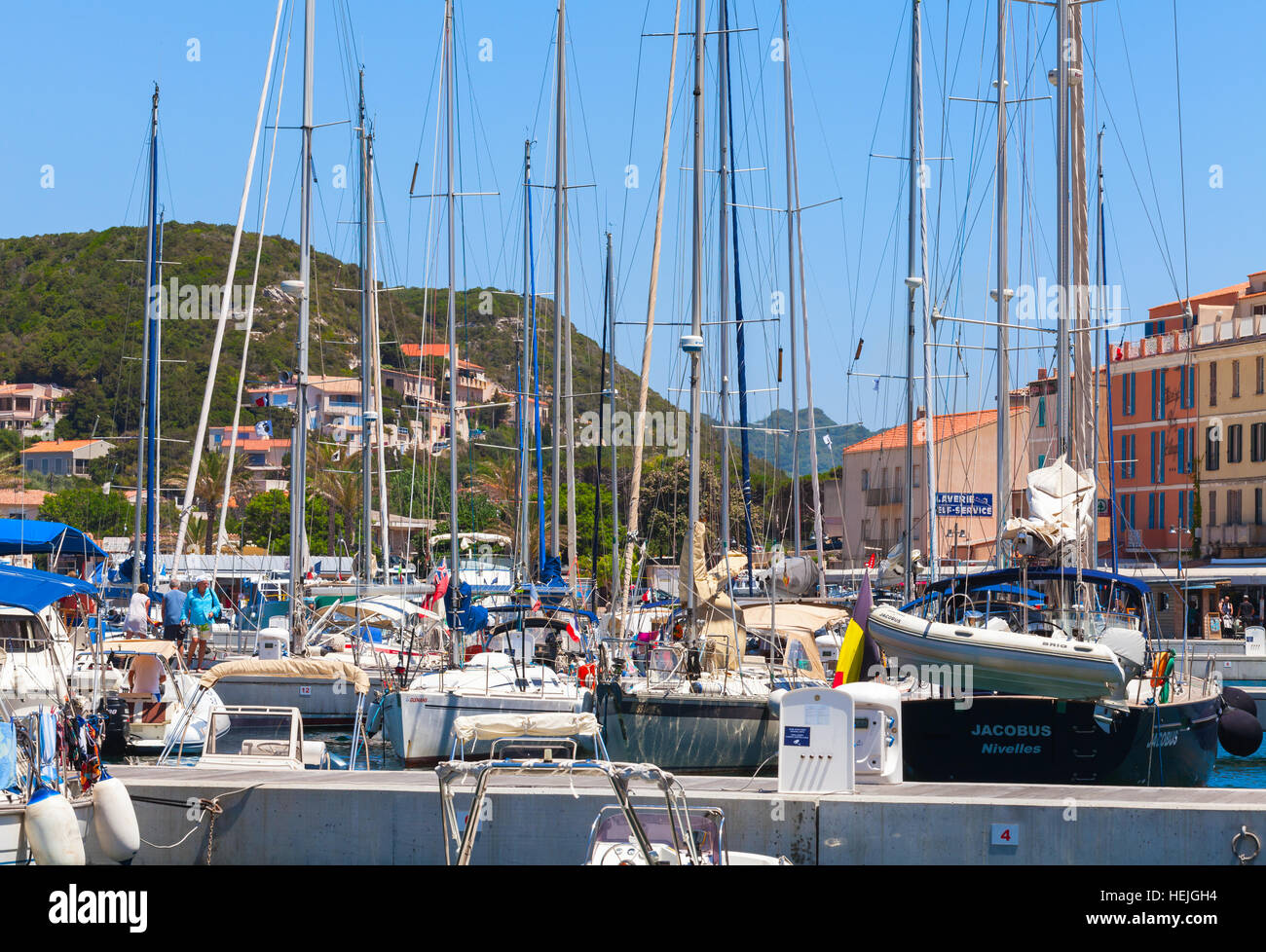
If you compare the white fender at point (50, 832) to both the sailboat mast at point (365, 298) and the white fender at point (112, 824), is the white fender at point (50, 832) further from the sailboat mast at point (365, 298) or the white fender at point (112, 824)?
the sailboat mast at point (365, 298)

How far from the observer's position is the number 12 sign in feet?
38.1

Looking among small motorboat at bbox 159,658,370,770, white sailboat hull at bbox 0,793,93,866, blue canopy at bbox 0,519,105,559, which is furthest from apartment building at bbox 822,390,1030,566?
white sailboat hull at bbox 0,793,93,866

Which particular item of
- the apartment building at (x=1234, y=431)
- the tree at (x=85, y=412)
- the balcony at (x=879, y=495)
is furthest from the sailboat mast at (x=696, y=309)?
the tree at (x=85, y=412)

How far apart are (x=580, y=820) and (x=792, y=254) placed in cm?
2350

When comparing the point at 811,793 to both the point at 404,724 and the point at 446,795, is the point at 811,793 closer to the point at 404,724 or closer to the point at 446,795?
the point at 446,795

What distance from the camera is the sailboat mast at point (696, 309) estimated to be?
20.2m

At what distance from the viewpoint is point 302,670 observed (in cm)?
2352

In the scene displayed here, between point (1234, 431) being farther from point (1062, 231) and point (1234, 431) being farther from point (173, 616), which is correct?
point (173, 616)

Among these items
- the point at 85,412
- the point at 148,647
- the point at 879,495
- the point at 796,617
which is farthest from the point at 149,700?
the point at 85,412

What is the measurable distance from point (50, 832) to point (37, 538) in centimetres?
1496

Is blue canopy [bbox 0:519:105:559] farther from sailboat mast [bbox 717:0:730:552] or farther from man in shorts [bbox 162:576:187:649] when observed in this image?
sailboat mast [bbox 717:0:730:552]

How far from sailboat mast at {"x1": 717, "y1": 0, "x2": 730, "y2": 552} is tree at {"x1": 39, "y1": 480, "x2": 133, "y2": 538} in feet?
191
